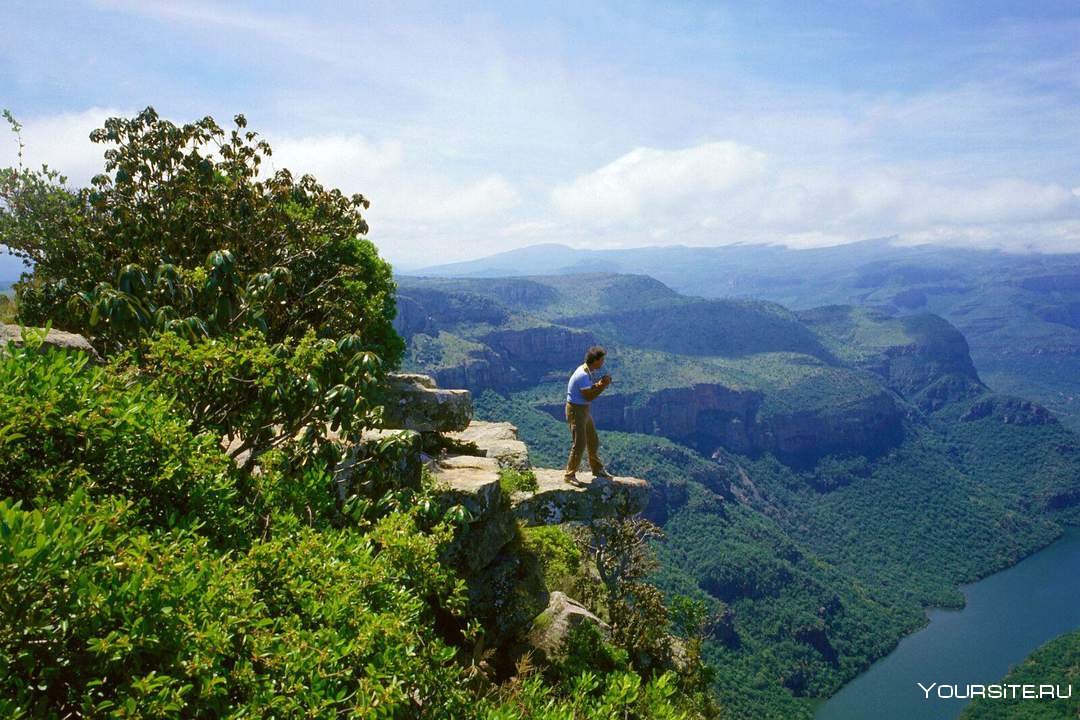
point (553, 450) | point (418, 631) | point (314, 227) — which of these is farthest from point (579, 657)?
point (553, 450)

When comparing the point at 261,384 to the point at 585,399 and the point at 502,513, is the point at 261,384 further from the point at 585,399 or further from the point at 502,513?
the point at 585,399

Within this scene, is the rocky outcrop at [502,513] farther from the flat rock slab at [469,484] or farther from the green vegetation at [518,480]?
the green vegetation at [518,480]

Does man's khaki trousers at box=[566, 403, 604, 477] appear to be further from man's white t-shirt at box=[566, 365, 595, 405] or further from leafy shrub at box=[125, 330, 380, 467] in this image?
leafy shrub at box=[125, 330, 380, 467]

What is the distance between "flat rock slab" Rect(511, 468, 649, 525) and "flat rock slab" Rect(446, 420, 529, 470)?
3.50ft

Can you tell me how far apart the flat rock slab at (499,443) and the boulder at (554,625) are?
3848 millimetres

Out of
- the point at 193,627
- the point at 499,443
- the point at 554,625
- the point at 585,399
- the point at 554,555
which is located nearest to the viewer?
the point at 193,627

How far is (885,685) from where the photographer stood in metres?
78.0

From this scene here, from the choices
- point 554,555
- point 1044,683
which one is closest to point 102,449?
point 554,555

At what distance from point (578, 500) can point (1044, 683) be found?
3428 inches

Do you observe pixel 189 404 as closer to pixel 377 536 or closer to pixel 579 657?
pixel 377 536

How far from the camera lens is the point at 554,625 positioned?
447 inches

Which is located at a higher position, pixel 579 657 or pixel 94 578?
pixel 94 578

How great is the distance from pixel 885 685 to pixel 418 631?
96940 millimetres

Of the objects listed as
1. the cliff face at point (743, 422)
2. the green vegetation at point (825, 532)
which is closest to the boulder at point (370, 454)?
the green vegetation at point (825, 532)
